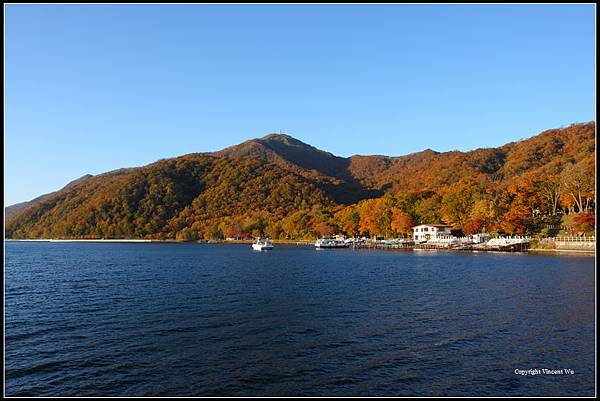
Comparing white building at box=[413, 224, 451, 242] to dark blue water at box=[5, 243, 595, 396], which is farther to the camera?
white building at box=[413, 224, 451, 242]

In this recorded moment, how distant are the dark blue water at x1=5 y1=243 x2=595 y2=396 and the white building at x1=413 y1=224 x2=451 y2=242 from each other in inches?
3202

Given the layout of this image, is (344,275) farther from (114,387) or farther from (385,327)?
(114,387)

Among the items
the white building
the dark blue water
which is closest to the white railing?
the white building

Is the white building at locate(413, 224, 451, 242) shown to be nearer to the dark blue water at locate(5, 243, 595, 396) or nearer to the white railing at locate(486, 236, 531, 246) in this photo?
the white railing at locate(486, 236, 531, 246)

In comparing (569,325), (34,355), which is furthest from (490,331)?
(34,355)

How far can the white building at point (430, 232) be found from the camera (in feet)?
416

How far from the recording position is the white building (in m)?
127

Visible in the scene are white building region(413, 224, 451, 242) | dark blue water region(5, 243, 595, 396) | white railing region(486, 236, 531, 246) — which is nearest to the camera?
dark blue water region(5, 243, 595, 396)

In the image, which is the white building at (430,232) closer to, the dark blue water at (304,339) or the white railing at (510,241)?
the white railing at (510,241)

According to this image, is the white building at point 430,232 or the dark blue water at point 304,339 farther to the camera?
the white building at point 430,232

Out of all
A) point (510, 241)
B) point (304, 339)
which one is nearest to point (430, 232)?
point (510, 241)

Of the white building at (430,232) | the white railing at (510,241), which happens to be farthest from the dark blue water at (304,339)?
the white building at (430,232)

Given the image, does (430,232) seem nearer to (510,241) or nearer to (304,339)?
(510,241)

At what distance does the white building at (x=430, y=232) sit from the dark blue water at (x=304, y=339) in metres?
81.3
